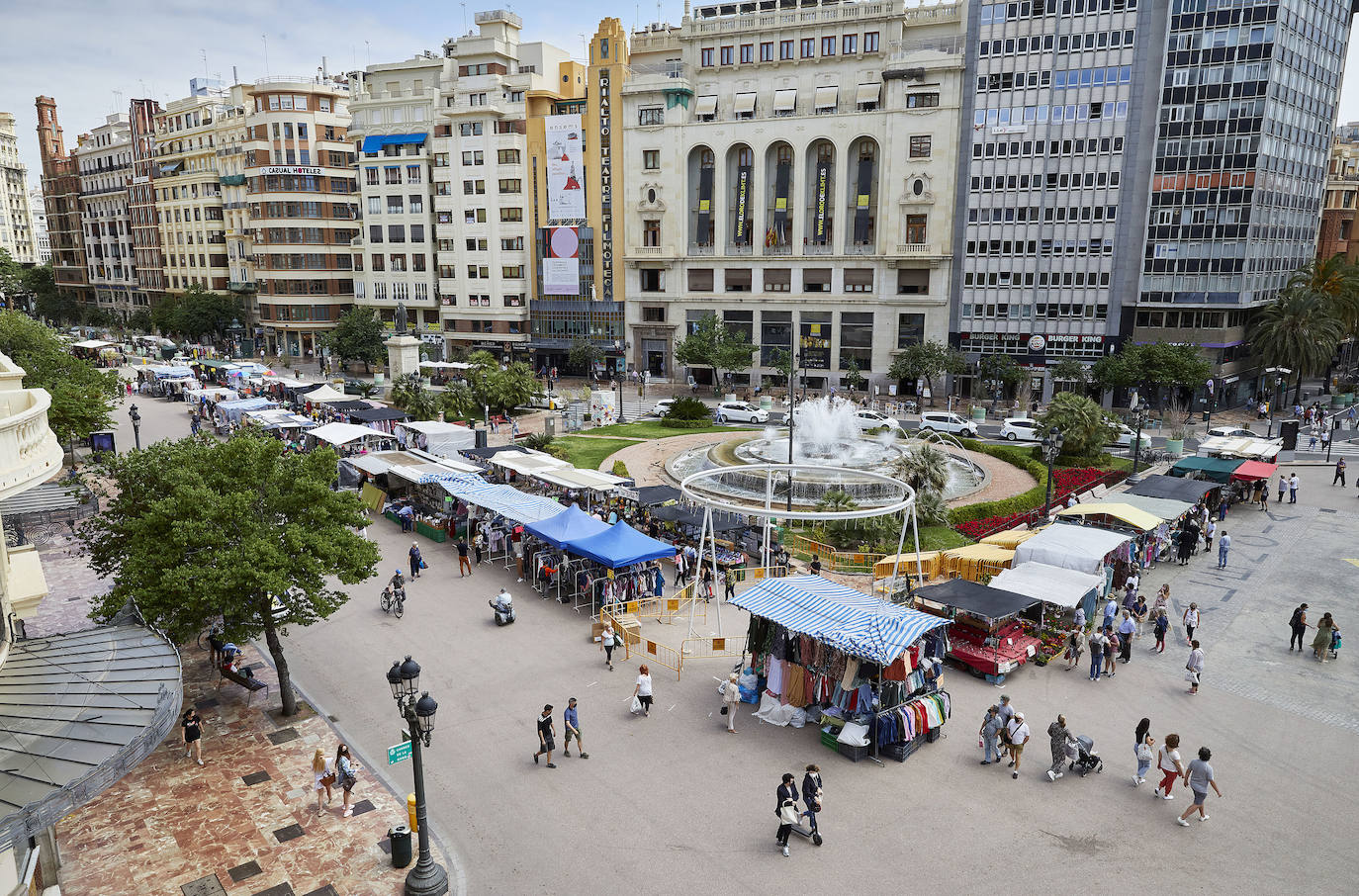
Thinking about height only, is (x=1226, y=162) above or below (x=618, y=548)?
above

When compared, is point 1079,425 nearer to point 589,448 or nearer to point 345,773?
point 589,448

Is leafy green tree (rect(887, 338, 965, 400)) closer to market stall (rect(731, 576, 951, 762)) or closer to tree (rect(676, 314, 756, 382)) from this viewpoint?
tree (rect(676, 314, 756, 382))

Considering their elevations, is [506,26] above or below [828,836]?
above

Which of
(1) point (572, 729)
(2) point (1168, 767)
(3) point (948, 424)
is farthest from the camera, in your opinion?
(3) point (948, 424)

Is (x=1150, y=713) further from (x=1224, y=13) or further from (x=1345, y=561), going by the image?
(x=1224, y=13)

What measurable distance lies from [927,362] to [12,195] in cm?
16770

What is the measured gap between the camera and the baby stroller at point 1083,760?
16328 millimetres

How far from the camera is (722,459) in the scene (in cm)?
3981

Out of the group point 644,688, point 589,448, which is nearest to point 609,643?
point 644,688

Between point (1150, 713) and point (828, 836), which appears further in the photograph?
point (1150, 713)

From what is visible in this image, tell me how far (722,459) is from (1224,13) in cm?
4846

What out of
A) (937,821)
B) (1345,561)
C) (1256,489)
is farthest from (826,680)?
(1256,489)

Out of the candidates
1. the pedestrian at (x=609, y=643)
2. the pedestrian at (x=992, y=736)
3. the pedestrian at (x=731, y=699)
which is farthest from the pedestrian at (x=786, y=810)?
the pedestrian at (x=609, y=643)

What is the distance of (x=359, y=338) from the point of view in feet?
244
